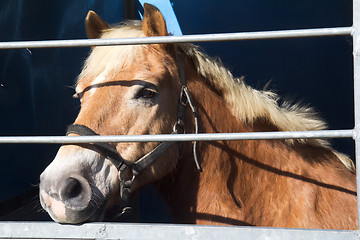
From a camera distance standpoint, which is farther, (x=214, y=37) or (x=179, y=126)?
(x=179, y=126)

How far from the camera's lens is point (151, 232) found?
112cm

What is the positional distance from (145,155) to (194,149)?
256mm

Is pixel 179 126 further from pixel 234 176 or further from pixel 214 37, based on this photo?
pixel 214 37

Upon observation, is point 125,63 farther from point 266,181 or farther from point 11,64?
point 11,64

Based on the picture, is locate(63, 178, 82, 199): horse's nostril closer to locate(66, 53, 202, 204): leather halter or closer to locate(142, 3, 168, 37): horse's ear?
locate(66, 53, 202, 204): leather halter

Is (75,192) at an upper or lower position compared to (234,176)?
upper

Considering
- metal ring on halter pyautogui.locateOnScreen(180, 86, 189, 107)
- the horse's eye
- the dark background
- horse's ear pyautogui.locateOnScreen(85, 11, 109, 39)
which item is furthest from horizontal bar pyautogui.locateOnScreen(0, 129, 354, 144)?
the dark background

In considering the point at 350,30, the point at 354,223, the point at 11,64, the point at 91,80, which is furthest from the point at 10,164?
the point at 350,30

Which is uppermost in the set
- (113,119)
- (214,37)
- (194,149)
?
(214,37)

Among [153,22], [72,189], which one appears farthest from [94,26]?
[72,189]

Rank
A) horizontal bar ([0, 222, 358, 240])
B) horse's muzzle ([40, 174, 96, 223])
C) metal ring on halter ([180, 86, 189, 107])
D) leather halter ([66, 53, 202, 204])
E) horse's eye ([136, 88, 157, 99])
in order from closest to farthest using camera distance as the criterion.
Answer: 1. horizontal bar ([0, 222, 358, 240])
2. horse's muzzle ([40, 174, 96, 223])
3. leather halter ([66, 53, 202, 204])
4. horse's eye ([136, 88, 157, 99])
5. metal ring on halter ([180, 86, 189, 107])

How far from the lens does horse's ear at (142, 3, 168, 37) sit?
67.0 inches

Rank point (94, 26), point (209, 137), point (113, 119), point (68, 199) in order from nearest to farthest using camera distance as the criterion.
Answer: point (209, 137) < point (68, 199) < point (113, 119) < point (94, 26)

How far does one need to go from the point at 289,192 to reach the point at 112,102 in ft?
3.27
